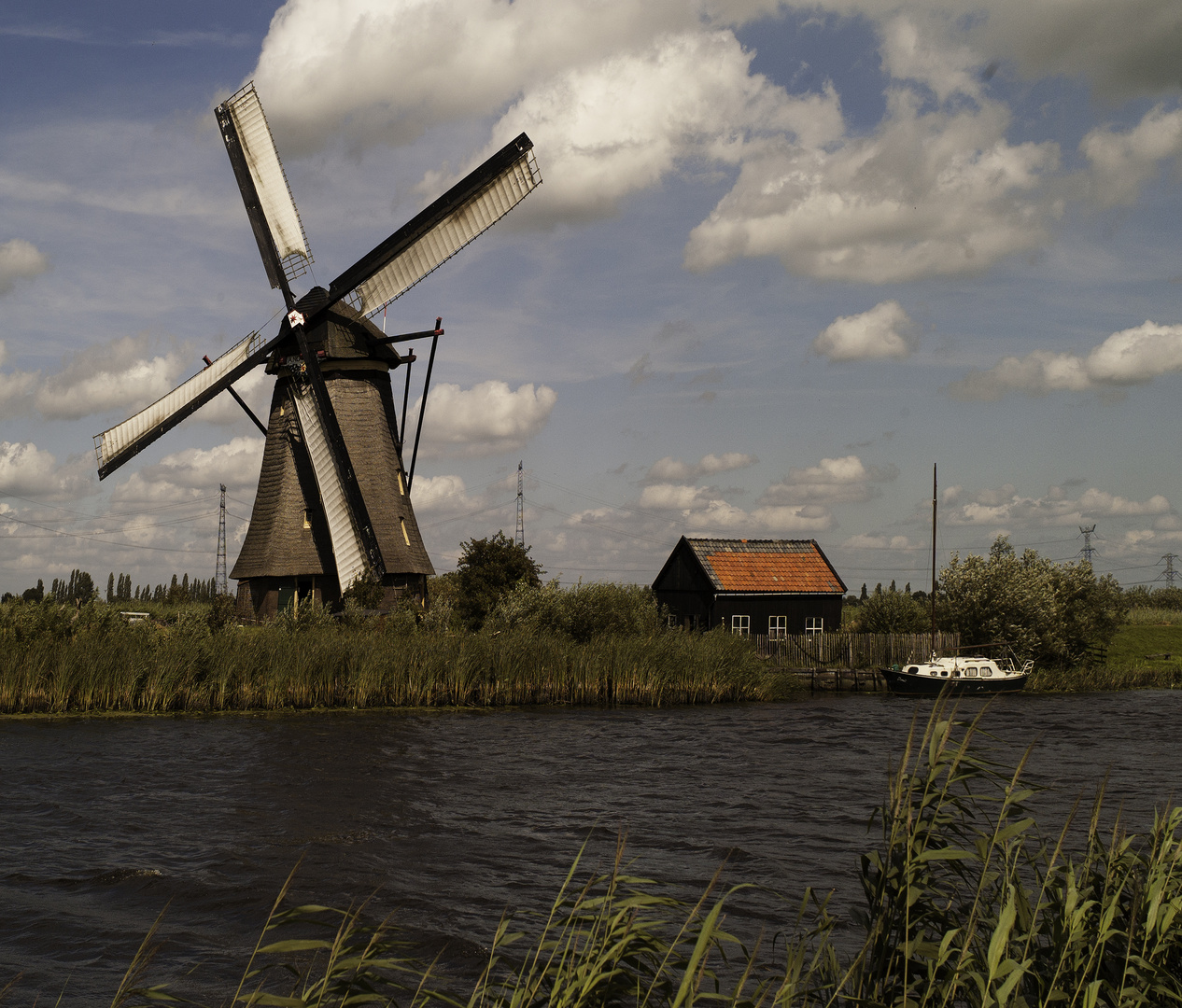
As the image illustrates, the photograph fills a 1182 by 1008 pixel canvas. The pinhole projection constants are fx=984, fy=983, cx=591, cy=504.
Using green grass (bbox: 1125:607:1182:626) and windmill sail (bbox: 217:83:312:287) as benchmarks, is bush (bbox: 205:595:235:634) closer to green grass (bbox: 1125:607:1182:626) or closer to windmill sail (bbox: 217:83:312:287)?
windmill sail (bbox: 217:83:312:287)

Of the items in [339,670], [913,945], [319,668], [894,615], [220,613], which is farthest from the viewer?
[894,615]

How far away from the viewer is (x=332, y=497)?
26.7 meters

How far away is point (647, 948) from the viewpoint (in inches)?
161

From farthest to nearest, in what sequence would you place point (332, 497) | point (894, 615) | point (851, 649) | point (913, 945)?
point (894, 615)
point (851, 649)
point (332, 497)
point (913, 945)

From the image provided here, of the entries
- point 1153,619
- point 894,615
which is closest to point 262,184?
point 894,615

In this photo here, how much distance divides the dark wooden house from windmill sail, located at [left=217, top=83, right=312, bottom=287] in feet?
56.2

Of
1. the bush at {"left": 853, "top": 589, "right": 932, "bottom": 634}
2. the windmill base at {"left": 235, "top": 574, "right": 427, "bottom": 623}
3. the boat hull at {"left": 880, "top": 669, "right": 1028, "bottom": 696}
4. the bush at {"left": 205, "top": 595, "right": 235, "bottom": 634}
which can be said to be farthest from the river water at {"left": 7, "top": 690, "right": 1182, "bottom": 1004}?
the bush at {"left": 853, "top": 589, "right": 932, "bottom": 634}

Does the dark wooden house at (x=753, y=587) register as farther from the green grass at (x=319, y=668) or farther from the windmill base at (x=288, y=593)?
the windmill base at (x=288, y=593)

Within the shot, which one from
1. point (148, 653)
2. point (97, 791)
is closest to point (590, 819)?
point (97, 791)

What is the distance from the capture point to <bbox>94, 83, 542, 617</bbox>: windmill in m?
27.3

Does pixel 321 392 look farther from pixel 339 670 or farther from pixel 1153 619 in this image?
pixel 1153 619

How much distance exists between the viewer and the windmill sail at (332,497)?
2634 cm

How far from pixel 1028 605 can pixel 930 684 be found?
7405 millimetres

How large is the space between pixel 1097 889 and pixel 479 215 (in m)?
25.6
